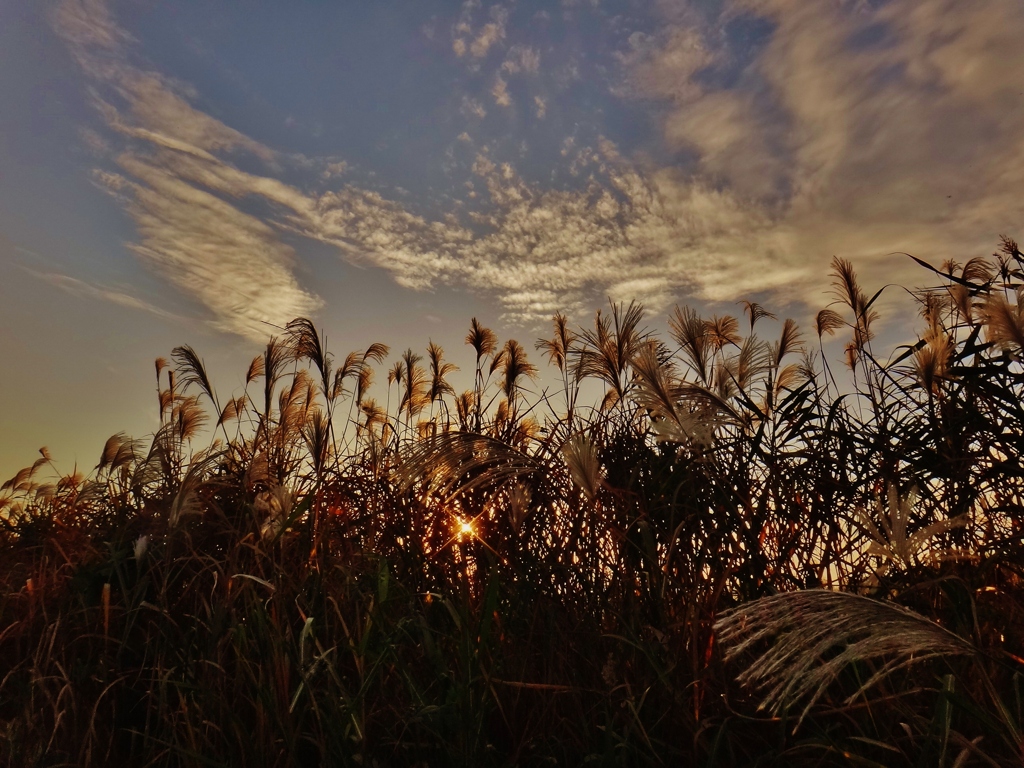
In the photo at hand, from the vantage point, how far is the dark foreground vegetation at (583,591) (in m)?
2.11

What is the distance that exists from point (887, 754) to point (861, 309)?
266 centimetres

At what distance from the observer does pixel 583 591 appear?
8.75ft

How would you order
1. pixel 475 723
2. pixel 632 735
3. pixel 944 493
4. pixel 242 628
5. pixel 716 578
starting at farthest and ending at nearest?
pixel 944 493, pixel 716 578, pixel 242 628, pixel 632 735, pixel 475 723

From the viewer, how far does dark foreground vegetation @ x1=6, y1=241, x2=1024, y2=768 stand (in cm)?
211

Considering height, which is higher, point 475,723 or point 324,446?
point 324,446

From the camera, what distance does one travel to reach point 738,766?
214 centimetres

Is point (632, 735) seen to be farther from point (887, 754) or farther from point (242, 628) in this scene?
point (242, 628)

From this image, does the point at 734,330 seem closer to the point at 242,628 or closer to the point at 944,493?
the point at 944,493

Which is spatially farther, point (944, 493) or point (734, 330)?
point (734, 330)

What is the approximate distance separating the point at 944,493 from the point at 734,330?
1883mm

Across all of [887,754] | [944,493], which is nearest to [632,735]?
[887,754]

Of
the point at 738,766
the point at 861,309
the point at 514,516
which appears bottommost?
the point at 738,766

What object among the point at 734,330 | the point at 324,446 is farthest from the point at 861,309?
the point at 324,446

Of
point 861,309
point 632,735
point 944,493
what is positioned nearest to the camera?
point 632,735
